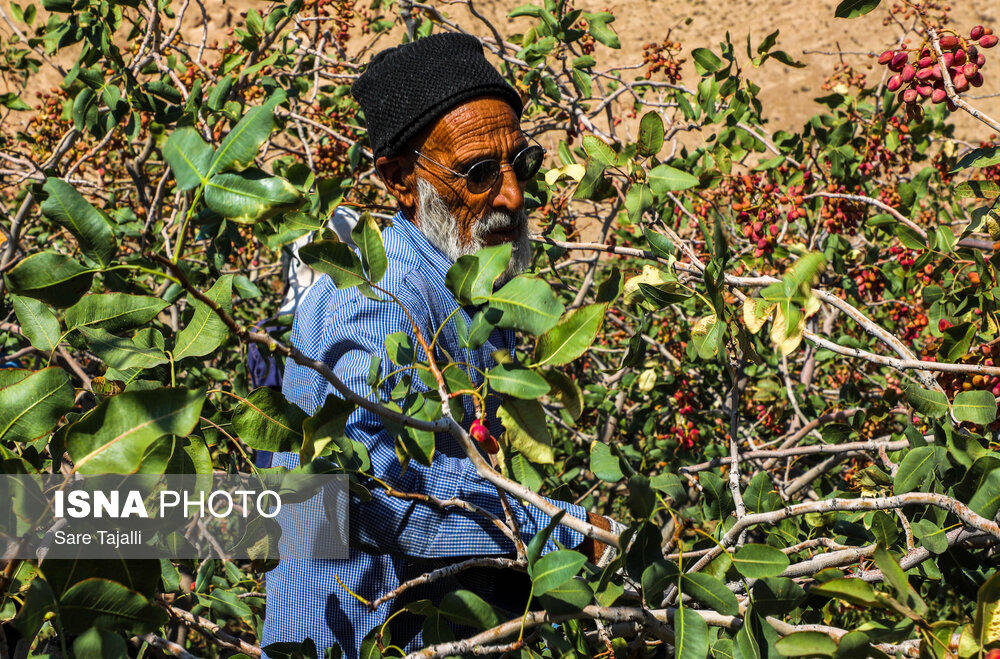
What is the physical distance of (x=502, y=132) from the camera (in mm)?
1829

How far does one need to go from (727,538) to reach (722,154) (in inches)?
53.7

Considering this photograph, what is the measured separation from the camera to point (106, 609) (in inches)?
30.6

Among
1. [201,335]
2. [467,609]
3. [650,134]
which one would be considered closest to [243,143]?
[201,335]

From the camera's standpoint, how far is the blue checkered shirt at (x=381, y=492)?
4.24 feet

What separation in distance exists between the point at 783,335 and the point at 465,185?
3.08 feet

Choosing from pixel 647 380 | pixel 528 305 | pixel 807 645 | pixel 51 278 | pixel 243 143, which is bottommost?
pixel 647 380

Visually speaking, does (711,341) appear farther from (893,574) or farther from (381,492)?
(381,492)

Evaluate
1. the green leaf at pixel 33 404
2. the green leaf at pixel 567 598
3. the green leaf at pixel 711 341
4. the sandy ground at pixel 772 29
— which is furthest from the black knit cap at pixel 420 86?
the sandy ground at pixel 772 29

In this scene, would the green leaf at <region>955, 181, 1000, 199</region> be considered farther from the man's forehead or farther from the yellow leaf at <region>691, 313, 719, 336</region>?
the man's forehead

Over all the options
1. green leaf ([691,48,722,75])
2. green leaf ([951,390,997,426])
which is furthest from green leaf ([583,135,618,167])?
green leaf ([691,48,722,75])

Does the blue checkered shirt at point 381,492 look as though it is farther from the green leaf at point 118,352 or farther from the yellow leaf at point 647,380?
the yellow leaf at point 647,380

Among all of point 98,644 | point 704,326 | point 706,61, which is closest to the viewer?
point 98,644

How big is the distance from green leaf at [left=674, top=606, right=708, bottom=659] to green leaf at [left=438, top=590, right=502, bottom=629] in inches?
9.5

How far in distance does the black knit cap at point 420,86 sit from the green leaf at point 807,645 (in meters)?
1.37
